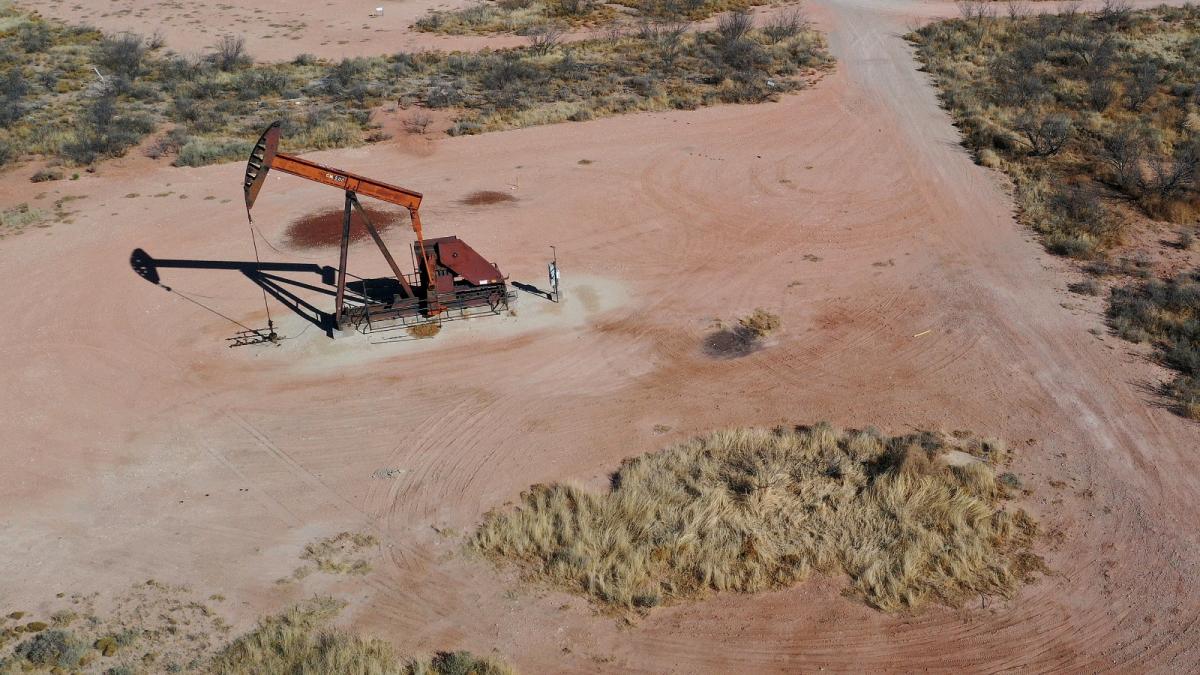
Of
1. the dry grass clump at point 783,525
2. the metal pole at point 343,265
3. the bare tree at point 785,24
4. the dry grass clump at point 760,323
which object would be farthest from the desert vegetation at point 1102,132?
the metal pole at point 343,265

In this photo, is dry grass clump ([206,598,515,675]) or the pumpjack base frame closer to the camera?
dry grass clump ([206,598,515,675])

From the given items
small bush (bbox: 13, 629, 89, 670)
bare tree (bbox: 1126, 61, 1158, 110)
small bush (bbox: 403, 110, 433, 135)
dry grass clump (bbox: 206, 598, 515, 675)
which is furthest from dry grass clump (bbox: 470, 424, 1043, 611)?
bare tree (bbox: 1126, 61, 1158, 110)

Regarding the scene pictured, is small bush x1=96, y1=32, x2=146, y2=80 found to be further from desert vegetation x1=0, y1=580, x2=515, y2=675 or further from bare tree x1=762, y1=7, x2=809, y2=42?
desert vegetation x1=0, y1=580, x2=515, y2=675

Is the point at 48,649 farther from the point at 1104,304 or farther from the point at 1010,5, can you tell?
the point at 1010,5

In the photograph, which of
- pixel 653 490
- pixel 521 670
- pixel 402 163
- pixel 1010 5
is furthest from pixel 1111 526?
Answer: pixel 1010 5

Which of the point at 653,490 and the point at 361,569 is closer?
the point at 361,569

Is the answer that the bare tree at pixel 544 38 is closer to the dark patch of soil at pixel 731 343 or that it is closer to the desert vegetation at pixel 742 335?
the desert vegetation at pixel 742 335
